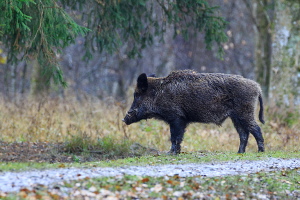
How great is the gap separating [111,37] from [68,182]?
7.42 m

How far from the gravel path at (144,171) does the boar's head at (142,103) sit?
2664mm

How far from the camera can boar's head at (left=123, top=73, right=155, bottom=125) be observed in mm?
11906

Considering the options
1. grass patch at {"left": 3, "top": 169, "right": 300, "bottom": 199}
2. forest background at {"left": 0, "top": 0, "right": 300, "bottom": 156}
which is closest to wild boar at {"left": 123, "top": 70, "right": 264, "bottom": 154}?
forest background at {"left": 0, "top": 0, "right": 300, "bottom": 156}

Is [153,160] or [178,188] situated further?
[153,160]

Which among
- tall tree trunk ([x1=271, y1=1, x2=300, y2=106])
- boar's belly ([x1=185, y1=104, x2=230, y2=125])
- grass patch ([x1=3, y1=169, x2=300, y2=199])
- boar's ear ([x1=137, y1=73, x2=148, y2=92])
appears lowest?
grass patch ([x1=3, y1=169, x2=300, y2=199])

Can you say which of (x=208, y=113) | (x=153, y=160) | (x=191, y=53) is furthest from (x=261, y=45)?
(x=153, y=160)

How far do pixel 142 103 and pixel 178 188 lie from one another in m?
4.67

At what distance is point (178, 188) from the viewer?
7.55 m

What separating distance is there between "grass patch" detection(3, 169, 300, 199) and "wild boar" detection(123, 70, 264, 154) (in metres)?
2.87

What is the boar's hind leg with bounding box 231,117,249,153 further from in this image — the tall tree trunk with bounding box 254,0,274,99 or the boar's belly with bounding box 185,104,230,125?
the tall tree trunk with bounding box 254,0,274,99

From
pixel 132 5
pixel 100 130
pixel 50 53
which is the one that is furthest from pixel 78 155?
pixel 132 5

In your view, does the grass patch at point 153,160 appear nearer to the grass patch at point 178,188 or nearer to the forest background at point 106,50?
the grass patch at point 178,188

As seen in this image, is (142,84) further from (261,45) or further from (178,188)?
(261,45)

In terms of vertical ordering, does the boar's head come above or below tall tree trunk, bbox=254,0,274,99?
below
